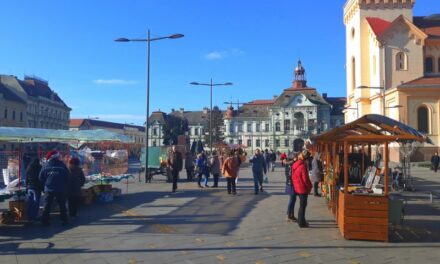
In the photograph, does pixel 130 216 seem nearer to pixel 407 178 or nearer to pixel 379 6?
pixel 407 178

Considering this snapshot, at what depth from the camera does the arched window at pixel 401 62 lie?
55000mm

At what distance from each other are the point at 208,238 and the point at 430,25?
58.6 m

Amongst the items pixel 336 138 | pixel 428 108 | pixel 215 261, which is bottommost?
pixel 215 261

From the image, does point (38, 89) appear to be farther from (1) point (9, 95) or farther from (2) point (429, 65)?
(2) point (429, 65)

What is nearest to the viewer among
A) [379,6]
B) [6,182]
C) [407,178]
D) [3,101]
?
[6,182]

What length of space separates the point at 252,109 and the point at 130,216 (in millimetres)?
113411

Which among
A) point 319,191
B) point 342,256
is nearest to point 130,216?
point 342,256

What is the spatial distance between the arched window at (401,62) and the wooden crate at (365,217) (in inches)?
1943

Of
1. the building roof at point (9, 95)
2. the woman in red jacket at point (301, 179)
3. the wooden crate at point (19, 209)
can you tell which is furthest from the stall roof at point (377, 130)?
the building roof at point (9, 95)

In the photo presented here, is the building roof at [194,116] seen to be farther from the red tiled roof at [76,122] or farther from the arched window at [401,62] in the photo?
the arched window at [401,62]

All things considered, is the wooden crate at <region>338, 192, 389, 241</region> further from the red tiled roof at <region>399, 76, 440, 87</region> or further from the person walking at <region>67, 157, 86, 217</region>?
the red tiled roof at <region>399, 76, 440, 87</region>

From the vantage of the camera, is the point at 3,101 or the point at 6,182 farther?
the point at 3,101

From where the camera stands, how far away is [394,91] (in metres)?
51.7

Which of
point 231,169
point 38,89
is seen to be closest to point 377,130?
point 231,169
